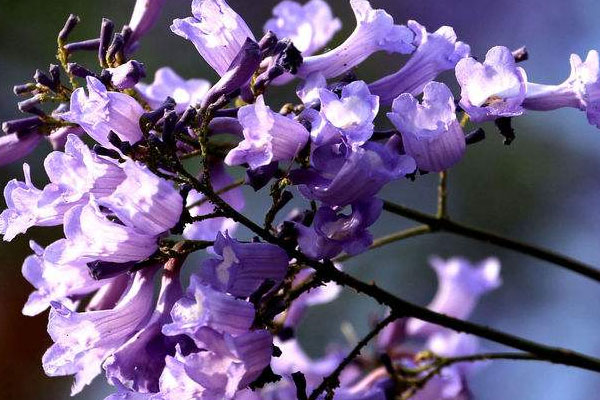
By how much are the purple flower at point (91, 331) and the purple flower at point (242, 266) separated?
13 centimetres

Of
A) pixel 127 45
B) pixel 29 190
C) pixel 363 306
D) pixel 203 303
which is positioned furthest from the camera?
pixel 363 306

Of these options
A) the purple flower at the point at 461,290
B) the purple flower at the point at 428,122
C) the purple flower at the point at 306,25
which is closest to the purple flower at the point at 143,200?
the purple flower at the point at 428,122

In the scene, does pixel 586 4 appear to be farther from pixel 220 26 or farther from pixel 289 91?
pixel 220 26

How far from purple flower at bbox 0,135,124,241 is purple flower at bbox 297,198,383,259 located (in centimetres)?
20

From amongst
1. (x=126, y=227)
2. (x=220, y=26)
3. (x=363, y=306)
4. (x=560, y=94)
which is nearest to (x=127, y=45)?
(x=220, y=26)

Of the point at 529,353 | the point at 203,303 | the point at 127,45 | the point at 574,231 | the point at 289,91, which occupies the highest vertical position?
the point at 127,45

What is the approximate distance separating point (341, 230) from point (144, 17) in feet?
1.37

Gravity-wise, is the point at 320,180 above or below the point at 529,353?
above

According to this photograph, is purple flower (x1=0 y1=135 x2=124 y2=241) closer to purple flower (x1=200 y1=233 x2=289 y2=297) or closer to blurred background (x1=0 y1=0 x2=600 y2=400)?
purple flower (x1=200 y1=233 x2=289 y2=297)

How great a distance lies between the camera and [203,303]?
960 mm

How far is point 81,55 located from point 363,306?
1.45 metres

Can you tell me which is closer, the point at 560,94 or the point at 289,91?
the point at 560,94

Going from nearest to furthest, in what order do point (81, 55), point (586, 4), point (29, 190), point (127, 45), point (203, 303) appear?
1. point (203, 303)
2. point (29, 190)
3. point (127, 45)
4. point (81, 55)
5. point (586, 4)

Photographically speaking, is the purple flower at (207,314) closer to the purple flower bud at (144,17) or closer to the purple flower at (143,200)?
the purple flower at (143,200)
